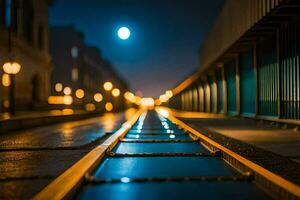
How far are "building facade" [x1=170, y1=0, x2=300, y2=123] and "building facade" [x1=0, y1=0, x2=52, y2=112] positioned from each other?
19.2 meters

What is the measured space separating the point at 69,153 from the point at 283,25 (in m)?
13.0

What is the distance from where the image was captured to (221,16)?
32.2m

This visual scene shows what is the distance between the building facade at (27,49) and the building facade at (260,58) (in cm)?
1919

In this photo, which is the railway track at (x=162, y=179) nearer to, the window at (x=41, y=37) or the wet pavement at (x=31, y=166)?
the wet pavement at (x=31, y=166)

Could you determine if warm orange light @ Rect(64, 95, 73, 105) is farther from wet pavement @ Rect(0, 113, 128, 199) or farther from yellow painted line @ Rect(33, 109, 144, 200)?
yellow painted line @ Rect(33, 109, 144, 200)

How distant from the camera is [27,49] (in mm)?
48281

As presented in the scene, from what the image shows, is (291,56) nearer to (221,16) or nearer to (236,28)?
(236,28)

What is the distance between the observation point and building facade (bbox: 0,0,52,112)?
40094 mm

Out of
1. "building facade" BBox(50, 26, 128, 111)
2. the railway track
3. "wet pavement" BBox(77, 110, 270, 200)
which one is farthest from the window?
"wet pavement" BBox(77, 110, 270, 200)

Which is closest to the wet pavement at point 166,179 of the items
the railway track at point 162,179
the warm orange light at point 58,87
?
the railway track at point 162,179

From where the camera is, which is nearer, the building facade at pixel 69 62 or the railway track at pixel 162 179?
the railway track at pixel 162 179

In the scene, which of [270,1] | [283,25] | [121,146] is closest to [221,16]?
[283,25]

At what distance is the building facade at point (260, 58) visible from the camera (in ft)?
60.9

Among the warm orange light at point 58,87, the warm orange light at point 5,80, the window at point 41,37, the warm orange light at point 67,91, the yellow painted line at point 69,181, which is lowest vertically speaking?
the yellow painted line at point 69,181
